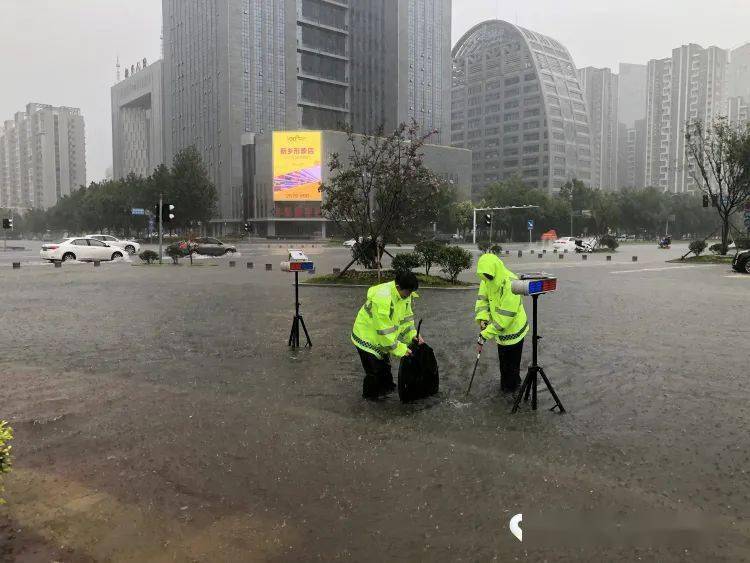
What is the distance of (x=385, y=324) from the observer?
5.46m

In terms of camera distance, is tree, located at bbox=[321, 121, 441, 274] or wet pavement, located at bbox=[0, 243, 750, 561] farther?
tree, located at bbox=[321, 121, 441, 274]

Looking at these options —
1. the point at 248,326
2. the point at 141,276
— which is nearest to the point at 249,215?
the point at 141,276

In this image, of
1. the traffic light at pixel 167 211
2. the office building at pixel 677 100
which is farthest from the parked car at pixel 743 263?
the office building at pixel 677 100

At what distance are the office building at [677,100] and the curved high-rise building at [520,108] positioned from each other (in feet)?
52.8

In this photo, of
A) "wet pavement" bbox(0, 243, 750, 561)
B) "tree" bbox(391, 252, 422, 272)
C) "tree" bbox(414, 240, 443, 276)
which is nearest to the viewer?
"wet pavement" bbox(0, 243, 750, 561)

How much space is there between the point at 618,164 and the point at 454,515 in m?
198

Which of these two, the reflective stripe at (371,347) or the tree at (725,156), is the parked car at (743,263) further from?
the reflective stripe at (371,347)

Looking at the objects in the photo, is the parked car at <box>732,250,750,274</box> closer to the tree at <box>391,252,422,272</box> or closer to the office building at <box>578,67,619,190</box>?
the tree at <box>391,252,422,272</box>

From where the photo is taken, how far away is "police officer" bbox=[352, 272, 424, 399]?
213 inches

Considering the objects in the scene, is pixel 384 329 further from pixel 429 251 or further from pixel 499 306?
pixel 429 251

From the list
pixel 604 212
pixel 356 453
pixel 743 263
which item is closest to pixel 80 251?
pixel 356 453

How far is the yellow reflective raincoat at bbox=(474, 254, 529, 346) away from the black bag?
61 cm

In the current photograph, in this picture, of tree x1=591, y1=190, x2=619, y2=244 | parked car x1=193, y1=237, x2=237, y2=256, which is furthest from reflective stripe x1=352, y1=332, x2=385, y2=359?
tree x1=591, y1=190, x2=619, y2=244

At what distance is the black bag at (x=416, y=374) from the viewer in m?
5.78
